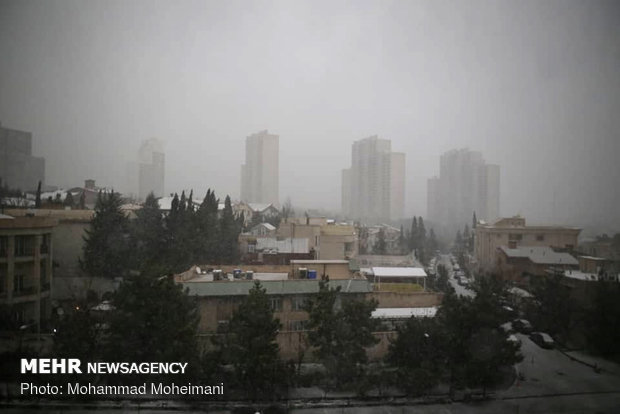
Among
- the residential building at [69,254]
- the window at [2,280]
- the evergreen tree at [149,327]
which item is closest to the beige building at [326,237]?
the residential building at [69,254]

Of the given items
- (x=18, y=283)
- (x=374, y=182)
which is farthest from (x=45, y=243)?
(x=374, y=182)

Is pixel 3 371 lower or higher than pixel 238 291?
lower

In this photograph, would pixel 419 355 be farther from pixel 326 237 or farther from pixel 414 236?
pixel 414 236

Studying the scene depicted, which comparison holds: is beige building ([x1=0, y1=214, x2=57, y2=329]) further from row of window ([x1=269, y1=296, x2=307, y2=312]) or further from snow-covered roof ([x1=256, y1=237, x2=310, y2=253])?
snow-covered roof ([x1=256, y1=237, x2=310, y2=253])

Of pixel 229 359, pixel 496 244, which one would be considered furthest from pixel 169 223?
pixel 496 244

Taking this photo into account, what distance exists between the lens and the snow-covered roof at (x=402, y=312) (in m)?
5.16

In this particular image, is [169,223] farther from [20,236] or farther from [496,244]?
[496,244]

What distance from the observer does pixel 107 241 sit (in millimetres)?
7059

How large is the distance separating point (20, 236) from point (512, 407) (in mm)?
6095

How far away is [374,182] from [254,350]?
8.49 m

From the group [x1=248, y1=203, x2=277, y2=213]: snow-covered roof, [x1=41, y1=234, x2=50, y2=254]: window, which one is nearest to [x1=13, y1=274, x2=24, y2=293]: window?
[x1=41, y1=234, x2=50, y2=254]: window

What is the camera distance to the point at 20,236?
4.78 metres

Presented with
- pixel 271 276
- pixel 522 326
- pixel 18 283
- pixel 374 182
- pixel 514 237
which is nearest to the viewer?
pixel 18 283
